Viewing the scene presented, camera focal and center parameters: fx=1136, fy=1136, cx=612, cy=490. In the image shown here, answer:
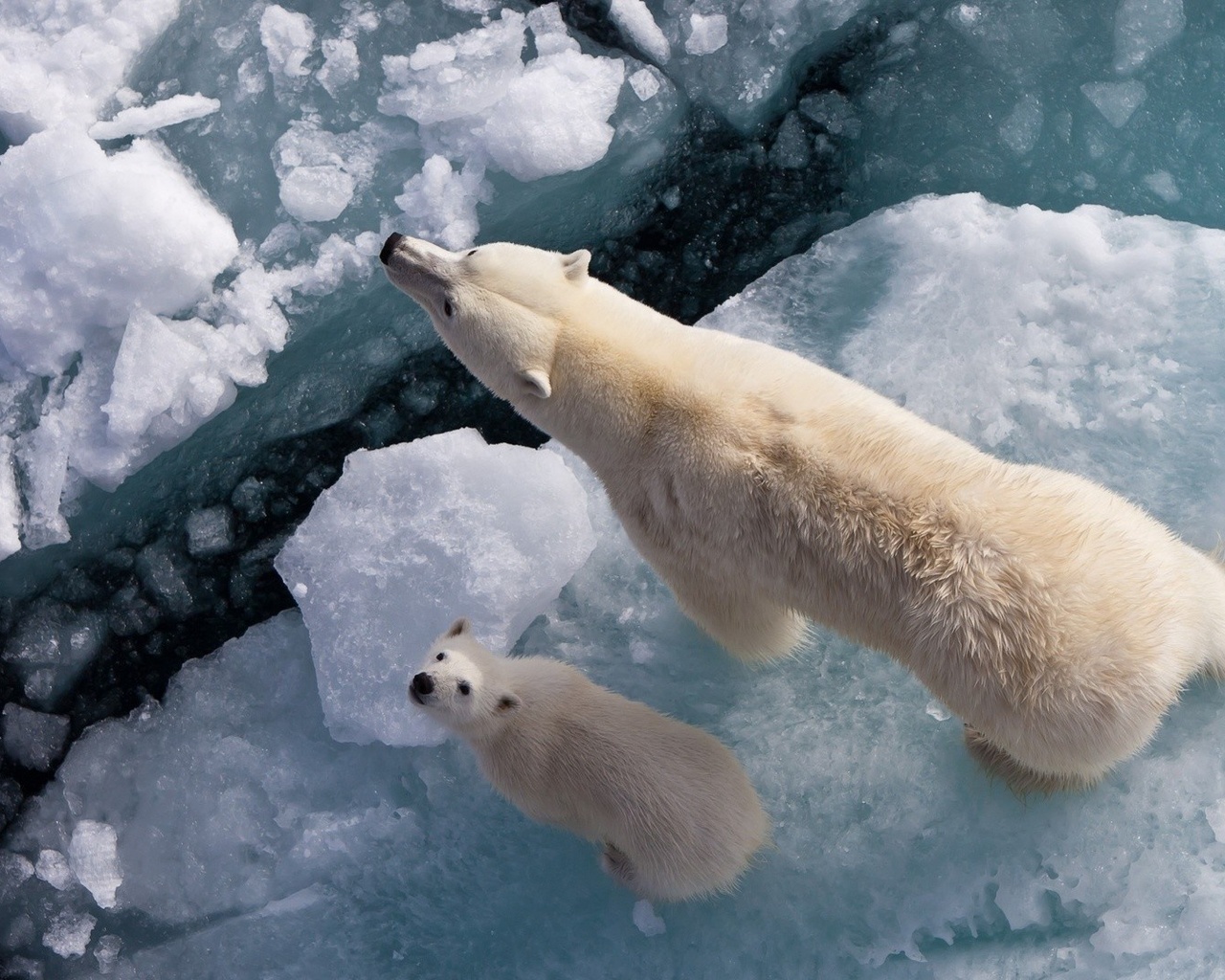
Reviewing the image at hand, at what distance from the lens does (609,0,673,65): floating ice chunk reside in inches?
161

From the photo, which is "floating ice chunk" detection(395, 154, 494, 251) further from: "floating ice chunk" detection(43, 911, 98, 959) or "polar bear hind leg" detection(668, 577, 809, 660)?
"floating ice chunk" detection(43, 911, 98, 959)

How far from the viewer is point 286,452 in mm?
4066

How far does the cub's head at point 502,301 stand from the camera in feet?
9.79

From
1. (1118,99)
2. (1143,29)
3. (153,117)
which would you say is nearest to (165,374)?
(153,117)

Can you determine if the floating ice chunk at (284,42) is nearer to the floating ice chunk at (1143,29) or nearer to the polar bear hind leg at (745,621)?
the polar bear hind leg at (745,621)

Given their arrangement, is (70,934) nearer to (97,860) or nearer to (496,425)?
(97,860)

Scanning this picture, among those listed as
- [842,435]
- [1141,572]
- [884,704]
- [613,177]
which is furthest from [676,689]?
[613,177]

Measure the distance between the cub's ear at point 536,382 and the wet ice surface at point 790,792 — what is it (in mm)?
731

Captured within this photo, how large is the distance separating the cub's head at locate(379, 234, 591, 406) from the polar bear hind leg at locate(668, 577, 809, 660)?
76 centimetres

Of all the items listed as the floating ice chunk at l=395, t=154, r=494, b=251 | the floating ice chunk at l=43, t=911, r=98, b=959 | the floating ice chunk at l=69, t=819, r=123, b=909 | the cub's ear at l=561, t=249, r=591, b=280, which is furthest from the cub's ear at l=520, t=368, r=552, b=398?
the floating ice chunk at l=43, t=911, r=98, b=959

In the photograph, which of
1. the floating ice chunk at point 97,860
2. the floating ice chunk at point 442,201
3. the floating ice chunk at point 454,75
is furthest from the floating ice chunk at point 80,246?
the floating ice chunk at point 97,860

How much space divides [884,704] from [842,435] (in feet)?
3.46

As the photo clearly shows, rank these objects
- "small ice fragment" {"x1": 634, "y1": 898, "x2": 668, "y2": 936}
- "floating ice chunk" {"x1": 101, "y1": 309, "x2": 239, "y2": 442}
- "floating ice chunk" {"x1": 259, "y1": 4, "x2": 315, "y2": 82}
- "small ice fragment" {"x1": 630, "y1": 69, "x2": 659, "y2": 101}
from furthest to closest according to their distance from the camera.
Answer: "small ice fragment" {"x1": 630, "y1": 69, "x2": 659, "y2": 101} < "floating ice chunk" {"x1": 259, "y1": 4, "x2": 315, "y2": 82} < "floating ice chunk" {"x1": 101, "y1": 309, "x2": 239, "y2": 442} < "small ice fragment" {"x1": 634, "y1": 898, "x2": 668, "y2": 936}

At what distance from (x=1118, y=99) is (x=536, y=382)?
8.22 ft
